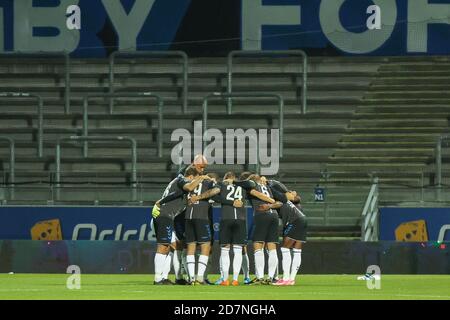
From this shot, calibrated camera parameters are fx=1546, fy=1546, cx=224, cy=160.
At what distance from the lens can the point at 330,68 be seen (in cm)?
3825

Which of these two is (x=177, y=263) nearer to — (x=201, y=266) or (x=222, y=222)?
(x=201, y=266)

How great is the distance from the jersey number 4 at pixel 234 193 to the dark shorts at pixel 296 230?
1.21m

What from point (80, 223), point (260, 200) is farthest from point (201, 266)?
point (80, 223)

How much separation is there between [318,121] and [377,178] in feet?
14.2

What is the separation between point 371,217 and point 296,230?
18.1 feet

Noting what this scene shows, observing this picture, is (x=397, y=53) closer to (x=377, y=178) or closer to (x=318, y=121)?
(x=318, y=121)

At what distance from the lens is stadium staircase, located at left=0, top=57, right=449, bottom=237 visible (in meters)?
35.5

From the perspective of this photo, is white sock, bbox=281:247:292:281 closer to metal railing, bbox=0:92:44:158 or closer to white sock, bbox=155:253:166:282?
white sock, bbox=155:253:166:282

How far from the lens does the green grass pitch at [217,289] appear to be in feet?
72.0

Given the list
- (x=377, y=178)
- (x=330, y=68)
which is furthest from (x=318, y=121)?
(x=377, y=178)

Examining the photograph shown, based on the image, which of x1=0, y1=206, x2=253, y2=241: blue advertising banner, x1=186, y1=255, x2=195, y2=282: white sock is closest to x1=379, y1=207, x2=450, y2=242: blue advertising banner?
x1=0, y1=206, x2=253, y2=241: blue advertising banner

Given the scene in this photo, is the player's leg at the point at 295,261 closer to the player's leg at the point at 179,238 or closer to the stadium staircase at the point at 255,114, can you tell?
the player's leg at the point at 179,238

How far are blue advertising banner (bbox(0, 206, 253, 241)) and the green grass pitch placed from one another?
2.72m

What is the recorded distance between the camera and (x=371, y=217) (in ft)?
106
